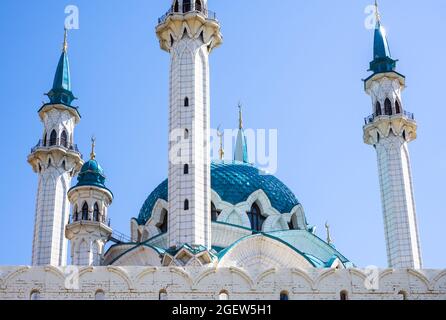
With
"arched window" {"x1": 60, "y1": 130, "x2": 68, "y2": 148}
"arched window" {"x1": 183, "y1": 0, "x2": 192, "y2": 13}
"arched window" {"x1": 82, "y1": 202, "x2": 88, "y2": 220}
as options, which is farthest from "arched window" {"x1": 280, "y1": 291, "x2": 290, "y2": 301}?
"arched window" {"x1": 60, "y1": 130, "x2": 68, "y2": 148}

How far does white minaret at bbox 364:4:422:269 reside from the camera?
3466 cm

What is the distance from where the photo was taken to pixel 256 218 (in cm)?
3934

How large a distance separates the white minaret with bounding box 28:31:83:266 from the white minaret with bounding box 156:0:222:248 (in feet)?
25.2

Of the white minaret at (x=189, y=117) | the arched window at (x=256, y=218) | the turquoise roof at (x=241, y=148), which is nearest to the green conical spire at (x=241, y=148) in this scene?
the turquoise roof at (x=241, y=148)

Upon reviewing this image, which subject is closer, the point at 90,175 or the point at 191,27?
the point at 191,27

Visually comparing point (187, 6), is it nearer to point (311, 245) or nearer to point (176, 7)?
point (176, 7)

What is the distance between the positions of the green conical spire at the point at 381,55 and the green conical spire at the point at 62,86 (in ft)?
44.0

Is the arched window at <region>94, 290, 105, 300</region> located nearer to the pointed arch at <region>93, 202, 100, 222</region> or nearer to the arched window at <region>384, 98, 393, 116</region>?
the pointed arch at <region>93, 202, 100, 222</region>

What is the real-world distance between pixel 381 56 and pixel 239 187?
821 cm

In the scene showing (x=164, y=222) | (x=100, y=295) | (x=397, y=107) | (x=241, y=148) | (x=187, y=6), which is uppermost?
(x=241, y=148)

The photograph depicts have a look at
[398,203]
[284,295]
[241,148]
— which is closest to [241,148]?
[241,148]

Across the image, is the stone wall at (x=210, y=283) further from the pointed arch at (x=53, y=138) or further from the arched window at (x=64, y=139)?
the arched window at (x=64, y=139)

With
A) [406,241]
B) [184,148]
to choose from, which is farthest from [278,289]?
[406,241]
